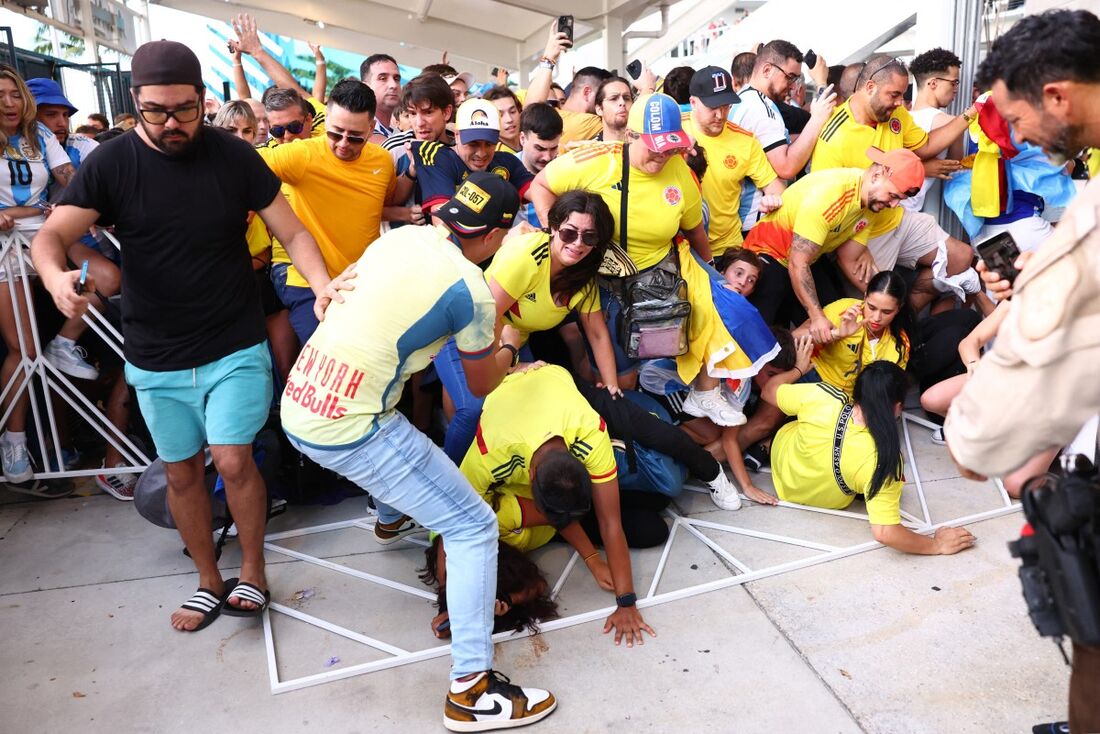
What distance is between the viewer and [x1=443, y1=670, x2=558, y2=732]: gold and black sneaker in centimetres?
241

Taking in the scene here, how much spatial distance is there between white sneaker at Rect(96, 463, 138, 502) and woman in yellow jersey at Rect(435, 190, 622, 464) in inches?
69.4

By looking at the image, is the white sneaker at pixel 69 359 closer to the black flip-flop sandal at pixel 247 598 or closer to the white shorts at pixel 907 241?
the black flip-flop sandal at pixel 247 598

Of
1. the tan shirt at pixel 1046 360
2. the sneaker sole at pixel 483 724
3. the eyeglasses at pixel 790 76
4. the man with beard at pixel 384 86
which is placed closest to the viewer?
the tan shirt at pixel 1046 360

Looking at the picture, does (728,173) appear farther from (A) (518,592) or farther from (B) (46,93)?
(B) (46,93)

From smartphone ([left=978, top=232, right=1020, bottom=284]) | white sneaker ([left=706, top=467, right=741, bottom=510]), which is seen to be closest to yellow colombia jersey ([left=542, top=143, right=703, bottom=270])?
white sneaker ([left=706, top=467, right=741, bottom=510])

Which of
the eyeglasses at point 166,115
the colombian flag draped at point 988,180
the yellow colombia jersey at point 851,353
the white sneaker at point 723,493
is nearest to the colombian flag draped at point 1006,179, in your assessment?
the colombian flag draped at point 988,180

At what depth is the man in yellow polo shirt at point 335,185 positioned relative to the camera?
358 cm

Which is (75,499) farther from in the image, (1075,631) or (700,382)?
(1075,631)

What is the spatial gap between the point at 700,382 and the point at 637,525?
0.97 meters

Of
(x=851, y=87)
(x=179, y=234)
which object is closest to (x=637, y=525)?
(x=179, y=234)

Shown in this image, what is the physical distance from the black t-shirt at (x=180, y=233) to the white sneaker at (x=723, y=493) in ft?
7.17

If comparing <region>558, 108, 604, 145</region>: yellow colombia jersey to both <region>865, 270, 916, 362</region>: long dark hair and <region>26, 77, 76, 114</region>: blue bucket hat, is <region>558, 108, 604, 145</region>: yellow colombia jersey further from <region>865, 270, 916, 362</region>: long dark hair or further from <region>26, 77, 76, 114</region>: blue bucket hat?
<region>26, 77, 76, 114</region>: blue bucket hat

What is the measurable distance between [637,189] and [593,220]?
0.58 meters

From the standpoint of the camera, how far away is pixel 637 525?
3494 mm
